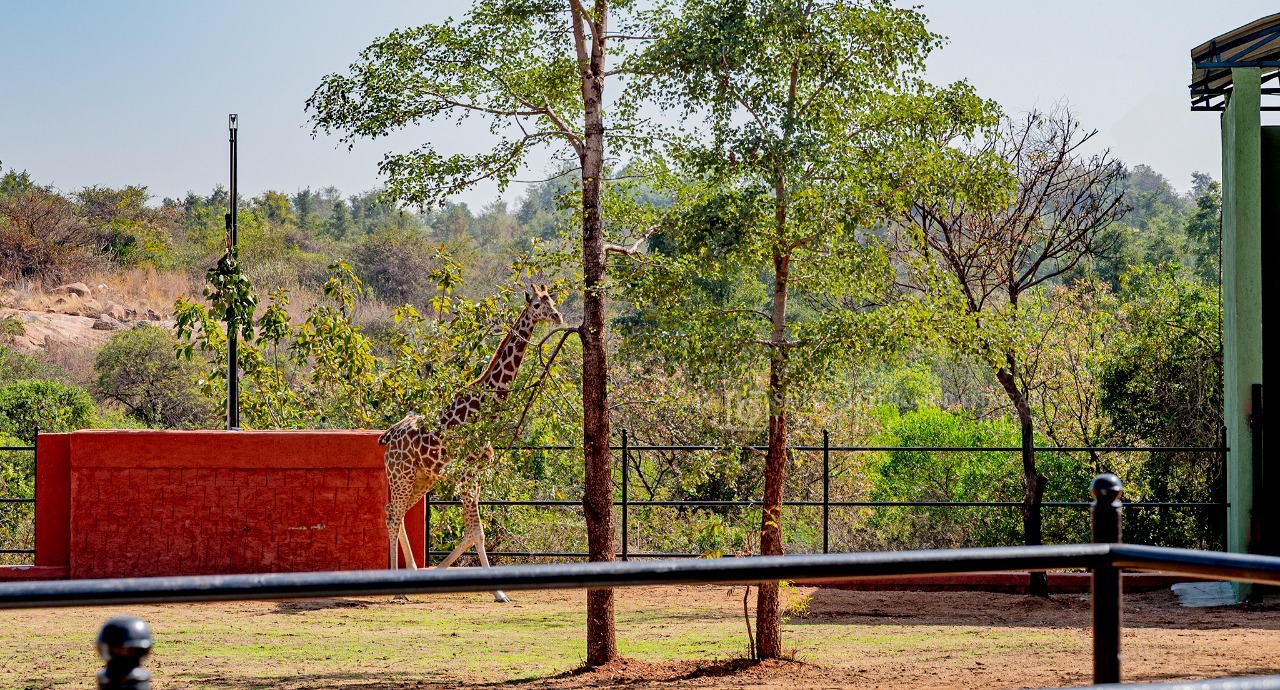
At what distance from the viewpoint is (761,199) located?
7.84m

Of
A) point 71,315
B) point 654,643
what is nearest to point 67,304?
point 71,315

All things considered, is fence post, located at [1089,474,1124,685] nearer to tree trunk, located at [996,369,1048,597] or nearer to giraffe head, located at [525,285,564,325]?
giraffe head, located at [525,285,564,325]

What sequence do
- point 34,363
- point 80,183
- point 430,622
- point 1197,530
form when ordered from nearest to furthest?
1. point 430,622
2. point 1197,530
3. point 34,363
4. point 80,183

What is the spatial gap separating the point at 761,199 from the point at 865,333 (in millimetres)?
1118

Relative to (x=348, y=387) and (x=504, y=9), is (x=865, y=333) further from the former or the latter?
(x=348, y=387)

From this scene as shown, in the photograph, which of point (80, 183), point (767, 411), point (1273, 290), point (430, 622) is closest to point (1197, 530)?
point (1273, 290)

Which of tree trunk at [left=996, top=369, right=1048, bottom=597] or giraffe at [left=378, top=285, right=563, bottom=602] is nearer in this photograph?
giraffe at [left=378, top=285, right=563, bottom=602]

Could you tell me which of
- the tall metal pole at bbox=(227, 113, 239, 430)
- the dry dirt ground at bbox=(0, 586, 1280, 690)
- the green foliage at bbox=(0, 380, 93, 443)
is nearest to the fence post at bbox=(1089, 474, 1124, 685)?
the dry dirt ground at bbox=(0, 586, 1280, 690)

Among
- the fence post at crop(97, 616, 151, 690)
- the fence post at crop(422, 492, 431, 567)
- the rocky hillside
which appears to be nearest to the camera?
the fence post at crop(97, 616, 151, 690)

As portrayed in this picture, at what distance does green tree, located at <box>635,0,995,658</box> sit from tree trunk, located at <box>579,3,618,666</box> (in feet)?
1.47

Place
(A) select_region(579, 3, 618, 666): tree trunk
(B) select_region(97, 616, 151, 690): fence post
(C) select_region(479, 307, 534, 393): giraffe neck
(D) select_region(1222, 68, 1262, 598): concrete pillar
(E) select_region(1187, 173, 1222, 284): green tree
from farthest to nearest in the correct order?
(E) select_region(1187, 173, 1222, 284): green tree < (C) select_region(479, 307, 534, 393): giraffe neck < (D) select_region(1222, 68, 1262, 598): concrete pillar < (A) select_region(579, 3, 618, 666): tree trunk < (B) select_region(97, 616, 151, 690): fence post

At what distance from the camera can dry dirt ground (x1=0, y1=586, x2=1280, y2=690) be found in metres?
7.49

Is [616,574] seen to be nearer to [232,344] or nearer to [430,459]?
[430,459]

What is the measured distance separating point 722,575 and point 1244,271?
10414 mm
